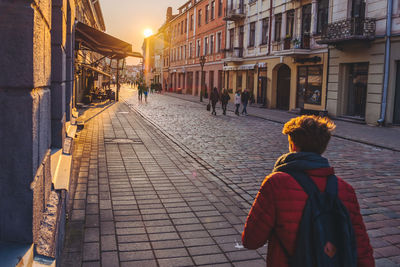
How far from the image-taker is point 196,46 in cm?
4878

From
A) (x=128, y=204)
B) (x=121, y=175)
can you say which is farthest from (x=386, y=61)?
(x=128, y=204)

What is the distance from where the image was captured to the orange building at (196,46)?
40.6m

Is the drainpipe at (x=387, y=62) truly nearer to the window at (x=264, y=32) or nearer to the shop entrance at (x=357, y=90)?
the shop entrance at (x=357, y=90)

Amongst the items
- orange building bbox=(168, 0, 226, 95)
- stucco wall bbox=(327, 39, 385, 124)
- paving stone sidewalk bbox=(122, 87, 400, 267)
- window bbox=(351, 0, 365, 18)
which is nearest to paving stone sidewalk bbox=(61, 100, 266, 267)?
paving stone sidewalk bbox=(122, 87, 400, 267)

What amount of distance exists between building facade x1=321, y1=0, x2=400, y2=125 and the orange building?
1691 cm

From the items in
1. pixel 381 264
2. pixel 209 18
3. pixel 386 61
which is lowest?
pixel 381 264

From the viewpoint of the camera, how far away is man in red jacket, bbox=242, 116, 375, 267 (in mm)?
2086

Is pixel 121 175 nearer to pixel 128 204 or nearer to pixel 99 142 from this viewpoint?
pixel 128 204

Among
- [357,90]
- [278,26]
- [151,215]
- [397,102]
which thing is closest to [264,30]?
[278,26]

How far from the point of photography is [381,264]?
13.3ft

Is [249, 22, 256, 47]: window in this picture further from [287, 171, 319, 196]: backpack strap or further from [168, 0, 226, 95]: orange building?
[287, 171, 319, 196]: backpack strap

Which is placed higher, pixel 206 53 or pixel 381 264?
pixel 206 53

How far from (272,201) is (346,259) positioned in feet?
1.49

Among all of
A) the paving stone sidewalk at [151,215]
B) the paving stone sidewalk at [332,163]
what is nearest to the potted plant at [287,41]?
the paving stone sidewalk at [332,163]
